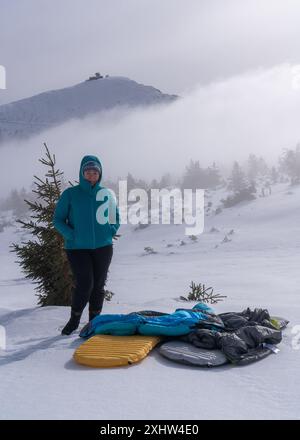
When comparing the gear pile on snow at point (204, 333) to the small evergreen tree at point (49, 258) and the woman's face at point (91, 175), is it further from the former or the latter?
the small evergreen tree at point (49, 258)

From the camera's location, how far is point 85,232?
5105mm

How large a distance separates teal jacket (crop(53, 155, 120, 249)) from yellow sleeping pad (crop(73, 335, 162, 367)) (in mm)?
1140

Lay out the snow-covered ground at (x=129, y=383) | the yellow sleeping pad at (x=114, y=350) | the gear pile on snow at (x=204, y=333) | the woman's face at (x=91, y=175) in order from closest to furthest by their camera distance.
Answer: the snow-covered ground at (x=129, y=383) < the yellow sleeping pad at (x=114, y=350) < the gear pile on snow at (x=204, y=333) < the woman's face at (x=91, y=175)

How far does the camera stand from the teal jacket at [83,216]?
5.10 meters

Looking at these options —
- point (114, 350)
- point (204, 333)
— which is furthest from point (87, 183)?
point (204, 333)

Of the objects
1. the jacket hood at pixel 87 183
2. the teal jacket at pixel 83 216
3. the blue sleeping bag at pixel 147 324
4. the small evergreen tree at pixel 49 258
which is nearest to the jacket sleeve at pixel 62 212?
the teal jacket at pixel 83 216

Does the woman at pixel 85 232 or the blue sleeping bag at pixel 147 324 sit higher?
the woman at pixel 85 232

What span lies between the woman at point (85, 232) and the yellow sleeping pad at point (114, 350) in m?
0.74

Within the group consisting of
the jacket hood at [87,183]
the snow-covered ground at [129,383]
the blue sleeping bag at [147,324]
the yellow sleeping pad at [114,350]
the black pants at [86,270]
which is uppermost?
the jacket hood at [87,183]

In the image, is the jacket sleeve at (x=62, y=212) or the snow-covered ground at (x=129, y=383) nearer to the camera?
the snow-covered ground at (x=129, y=383)

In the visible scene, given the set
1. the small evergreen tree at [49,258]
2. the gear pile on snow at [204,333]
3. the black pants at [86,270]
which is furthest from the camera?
the small evergreen tree at [49,258]

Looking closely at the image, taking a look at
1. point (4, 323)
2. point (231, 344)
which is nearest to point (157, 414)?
point (231, 344)

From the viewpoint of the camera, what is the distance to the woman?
200 inches
